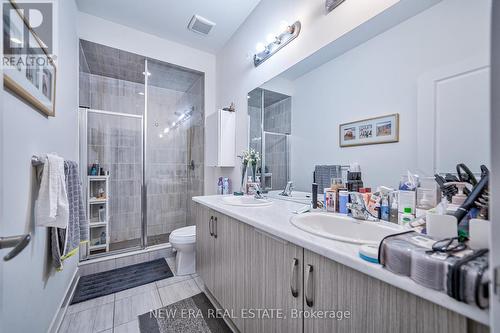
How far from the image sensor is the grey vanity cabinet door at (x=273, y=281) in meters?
0.85

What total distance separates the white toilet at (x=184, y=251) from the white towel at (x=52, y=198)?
112 cm

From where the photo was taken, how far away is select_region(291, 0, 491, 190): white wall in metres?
0.84

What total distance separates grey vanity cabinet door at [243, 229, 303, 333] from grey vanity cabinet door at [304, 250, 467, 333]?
54 millimetres

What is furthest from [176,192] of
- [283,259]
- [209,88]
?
[283,259]

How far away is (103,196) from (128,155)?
2.08 ft

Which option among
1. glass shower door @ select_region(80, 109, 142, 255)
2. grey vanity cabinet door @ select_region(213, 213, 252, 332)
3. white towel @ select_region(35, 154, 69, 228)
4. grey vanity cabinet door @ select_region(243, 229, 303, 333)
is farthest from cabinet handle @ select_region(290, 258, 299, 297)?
glass shower door @ select_region(80, 109, 142, 255)

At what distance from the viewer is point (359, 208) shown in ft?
3.38

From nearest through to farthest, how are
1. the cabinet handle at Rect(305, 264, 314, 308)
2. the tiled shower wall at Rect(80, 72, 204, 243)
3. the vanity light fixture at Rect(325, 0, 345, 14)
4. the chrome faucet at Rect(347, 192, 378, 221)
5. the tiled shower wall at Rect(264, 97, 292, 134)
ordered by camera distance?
the cabinet handle at Rect(305, 264, 314, 308) < the chrome faucet at Rect(347, 192, 378, 221) < the vanity light fixture at Rect(325, 0, 345, 14) < the tiled shower wall at Rect(264, 97, 292, 134) < the tiled shower wall at Rect(80, 72, 204, 243)

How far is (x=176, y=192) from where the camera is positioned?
323 centimetres

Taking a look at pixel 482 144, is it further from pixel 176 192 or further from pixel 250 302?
pixel 176 192

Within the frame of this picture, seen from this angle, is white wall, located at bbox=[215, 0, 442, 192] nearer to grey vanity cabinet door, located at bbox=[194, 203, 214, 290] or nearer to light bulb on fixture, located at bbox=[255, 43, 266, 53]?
light bulb on fixture, located at bbox=[255, 43, 266, 53]

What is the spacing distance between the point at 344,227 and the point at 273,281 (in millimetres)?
454

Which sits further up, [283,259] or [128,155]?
[128,155]

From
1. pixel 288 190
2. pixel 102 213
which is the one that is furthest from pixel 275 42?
pixel 102 213
